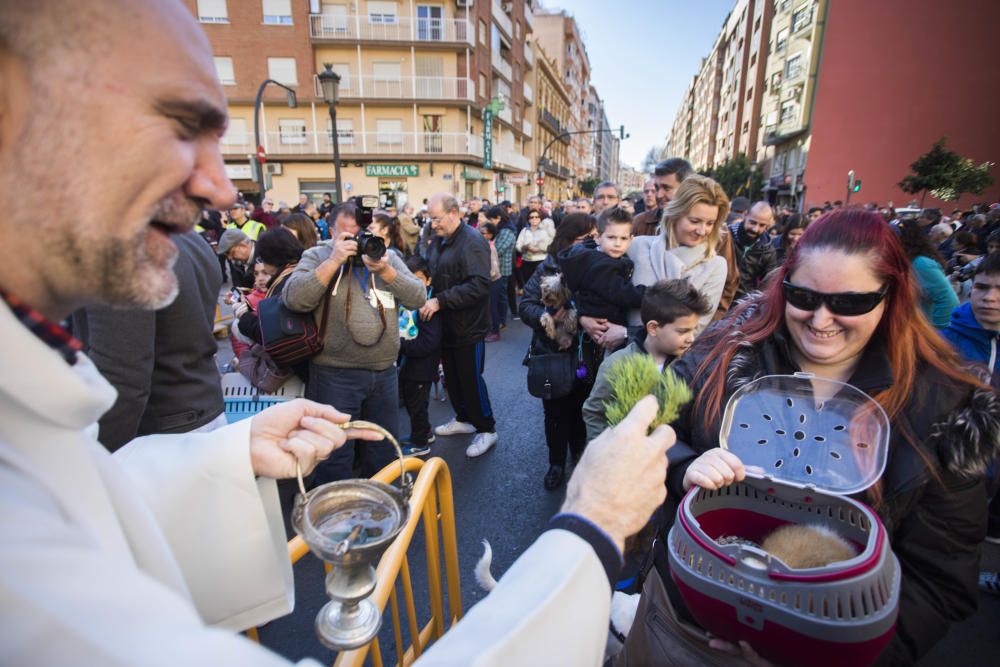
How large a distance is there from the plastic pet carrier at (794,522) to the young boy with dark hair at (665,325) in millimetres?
978

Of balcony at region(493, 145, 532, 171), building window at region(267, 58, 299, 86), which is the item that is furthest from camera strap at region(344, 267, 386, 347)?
balcony at region(493, 145, 532, 171)

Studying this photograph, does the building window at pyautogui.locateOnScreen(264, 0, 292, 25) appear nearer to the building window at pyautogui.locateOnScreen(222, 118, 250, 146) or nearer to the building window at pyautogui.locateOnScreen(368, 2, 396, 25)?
the building window at pyautogui.locateOnScreen(368, 2, 396, 25)

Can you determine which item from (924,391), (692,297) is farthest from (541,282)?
(924,391)

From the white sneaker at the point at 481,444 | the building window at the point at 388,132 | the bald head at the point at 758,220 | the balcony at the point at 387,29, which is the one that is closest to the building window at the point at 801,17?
the balcony at the point at 387,29

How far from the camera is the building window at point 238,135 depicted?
2705 cm

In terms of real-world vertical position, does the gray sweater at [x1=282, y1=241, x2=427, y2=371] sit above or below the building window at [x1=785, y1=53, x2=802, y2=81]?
below

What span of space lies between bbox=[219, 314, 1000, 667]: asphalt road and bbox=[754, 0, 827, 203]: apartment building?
3295cm

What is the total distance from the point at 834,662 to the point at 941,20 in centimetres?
3686

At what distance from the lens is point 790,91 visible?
3284cm

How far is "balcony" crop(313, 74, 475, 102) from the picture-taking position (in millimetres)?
27328

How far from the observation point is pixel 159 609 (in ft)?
1.82

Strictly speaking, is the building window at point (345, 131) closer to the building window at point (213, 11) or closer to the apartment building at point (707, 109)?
the building window at point (213, 11)

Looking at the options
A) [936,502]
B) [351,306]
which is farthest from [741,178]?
[936,502]

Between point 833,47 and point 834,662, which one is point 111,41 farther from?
point 833,47
